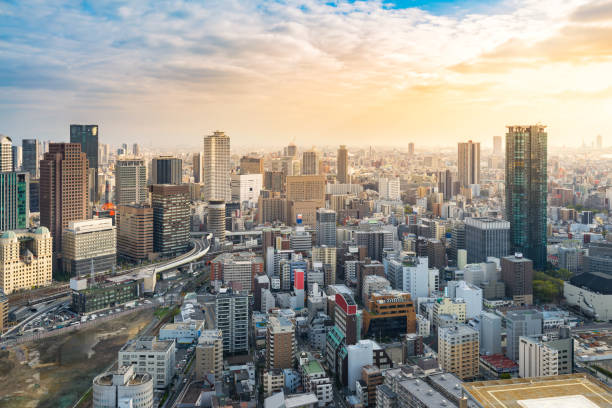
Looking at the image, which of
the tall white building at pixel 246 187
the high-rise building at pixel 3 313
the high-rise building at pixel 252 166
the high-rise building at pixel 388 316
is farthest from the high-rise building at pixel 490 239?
the high-rise building at pixel 252 166

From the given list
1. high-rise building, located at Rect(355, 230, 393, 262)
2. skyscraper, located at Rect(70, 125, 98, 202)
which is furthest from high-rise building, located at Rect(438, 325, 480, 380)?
skyscraper, located at Rect(70, 125, 98, 202)

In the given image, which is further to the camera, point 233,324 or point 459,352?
point 233,324

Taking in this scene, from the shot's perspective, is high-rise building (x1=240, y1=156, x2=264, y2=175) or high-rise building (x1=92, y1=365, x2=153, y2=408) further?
high-rise building (x1=240, y1=156, x2=264, y2=175)

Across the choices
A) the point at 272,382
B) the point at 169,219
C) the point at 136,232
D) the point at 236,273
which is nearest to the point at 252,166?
the point at 169,219

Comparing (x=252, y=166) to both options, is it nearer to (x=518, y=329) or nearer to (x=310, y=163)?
(x=310, y=163)

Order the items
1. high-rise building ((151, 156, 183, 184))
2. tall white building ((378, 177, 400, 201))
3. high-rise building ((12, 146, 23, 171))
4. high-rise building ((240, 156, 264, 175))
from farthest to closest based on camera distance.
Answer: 1. high-rise building ((240, 156, 264, 175))
2. tall white building ((378, 177, 400, 201))
3. high-rise building ((151, 156, 183, 184))
4. high-rise building ((12, 146, 23, 171))

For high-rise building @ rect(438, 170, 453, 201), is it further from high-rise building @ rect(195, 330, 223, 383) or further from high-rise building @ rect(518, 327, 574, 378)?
high-rise building @ rect(195, 330, 223, 383)

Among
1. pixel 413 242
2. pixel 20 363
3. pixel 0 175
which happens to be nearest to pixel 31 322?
pixel 20 363
